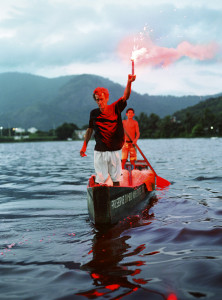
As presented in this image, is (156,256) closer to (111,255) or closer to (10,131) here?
(111,255)

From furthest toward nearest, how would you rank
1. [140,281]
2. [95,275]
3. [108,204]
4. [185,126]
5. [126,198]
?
[185,126]
[126,198]
[108,204]
[95,275]
[140,281]

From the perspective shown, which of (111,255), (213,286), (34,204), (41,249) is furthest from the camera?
(34,204)

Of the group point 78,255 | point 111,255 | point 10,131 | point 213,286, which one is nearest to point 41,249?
point 78,255

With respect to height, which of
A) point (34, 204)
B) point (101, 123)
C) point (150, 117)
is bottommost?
point (34, 204)

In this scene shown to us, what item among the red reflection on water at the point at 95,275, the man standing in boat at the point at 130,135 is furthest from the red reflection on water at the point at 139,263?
the man standing in boat at the point at 130,135

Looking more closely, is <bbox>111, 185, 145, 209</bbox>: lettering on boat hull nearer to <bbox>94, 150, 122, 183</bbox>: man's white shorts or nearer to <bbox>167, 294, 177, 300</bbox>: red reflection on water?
<bbox>94, 150, 122, 183</bbox>: man's white shorts

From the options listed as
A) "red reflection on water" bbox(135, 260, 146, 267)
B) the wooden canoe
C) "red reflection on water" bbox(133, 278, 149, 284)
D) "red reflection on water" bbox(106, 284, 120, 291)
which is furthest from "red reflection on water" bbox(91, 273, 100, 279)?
the wooden canoe

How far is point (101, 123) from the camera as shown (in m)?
6.61

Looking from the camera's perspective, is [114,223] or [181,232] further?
[114,223]

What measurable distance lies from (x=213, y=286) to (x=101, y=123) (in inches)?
152

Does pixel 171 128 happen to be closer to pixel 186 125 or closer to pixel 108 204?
pixel 186 125

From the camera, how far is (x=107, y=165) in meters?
6.91

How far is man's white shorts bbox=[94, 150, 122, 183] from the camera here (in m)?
6.74

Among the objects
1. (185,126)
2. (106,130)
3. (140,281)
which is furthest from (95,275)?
(185,126)
